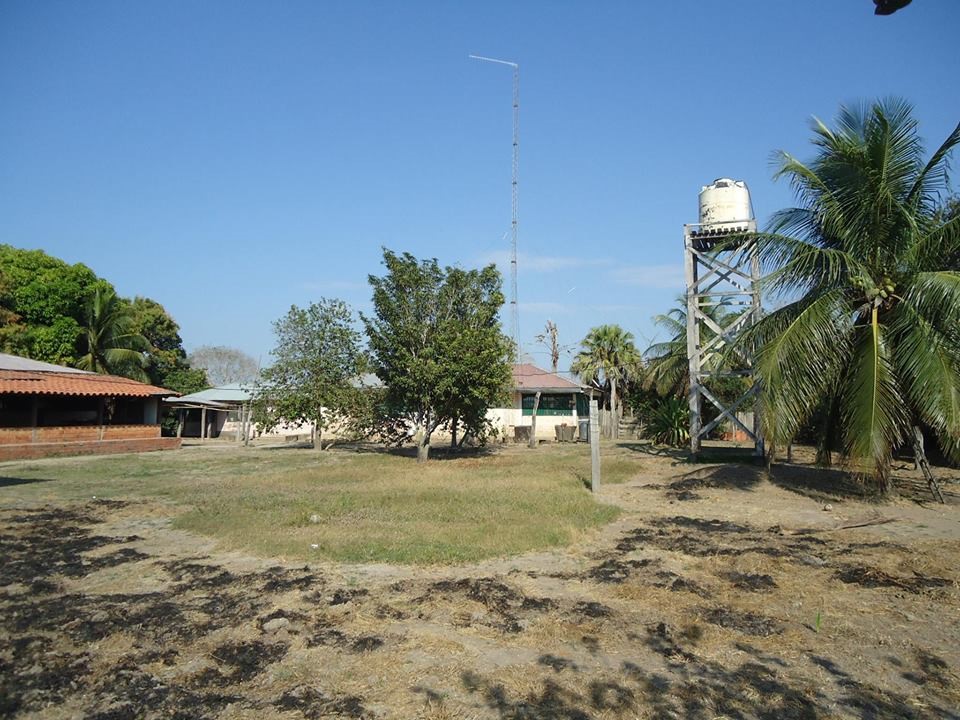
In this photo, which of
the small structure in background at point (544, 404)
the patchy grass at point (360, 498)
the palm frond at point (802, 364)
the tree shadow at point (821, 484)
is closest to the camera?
the patchy grass at point (360, 498)

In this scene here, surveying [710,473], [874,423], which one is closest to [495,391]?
[710,473]

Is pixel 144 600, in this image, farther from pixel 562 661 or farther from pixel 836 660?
pixel 836 660

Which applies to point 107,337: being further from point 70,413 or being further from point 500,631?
point 500,631

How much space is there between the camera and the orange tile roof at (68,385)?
22953mm

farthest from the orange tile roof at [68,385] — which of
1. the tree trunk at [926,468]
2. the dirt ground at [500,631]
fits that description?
the tree trunk at [926,468]

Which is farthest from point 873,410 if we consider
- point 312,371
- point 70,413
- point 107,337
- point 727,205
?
point 107,337

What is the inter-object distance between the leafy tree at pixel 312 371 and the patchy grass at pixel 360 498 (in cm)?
365

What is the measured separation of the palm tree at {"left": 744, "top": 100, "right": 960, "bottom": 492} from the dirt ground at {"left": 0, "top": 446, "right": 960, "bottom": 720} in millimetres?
2286

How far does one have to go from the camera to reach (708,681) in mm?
4613

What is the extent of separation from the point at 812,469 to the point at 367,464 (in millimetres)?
12631

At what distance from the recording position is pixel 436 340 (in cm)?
2092

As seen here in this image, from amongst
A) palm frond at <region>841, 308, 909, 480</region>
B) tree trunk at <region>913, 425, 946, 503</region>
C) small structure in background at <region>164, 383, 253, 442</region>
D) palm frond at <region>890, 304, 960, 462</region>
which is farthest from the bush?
small structure in background at <region>164, 383, 253, 442</region>

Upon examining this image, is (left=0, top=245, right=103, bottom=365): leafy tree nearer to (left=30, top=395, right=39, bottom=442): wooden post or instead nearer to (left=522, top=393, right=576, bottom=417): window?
(left=30, top=395, right=39, bottom=442): wooden post

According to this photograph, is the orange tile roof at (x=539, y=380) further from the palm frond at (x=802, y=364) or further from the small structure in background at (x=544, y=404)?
the palm frond at (x=802, y=364)
